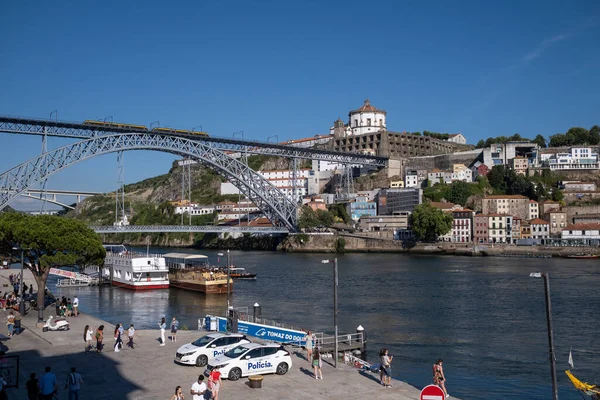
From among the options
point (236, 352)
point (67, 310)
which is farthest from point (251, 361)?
point (67, 310)

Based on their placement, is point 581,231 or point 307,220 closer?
point 581,231

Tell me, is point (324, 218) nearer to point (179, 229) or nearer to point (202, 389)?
point (179, 229)

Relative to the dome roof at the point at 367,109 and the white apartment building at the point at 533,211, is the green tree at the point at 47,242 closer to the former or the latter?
the white apartment building at the point at 533,211

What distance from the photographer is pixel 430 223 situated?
65.1m

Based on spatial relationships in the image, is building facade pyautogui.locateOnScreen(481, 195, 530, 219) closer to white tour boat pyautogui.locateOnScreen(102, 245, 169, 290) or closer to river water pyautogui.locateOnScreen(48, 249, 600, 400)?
river water pyautogui.locateOnScreen(48, 249, 600, 400)

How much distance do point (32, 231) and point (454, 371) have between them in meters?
16.5

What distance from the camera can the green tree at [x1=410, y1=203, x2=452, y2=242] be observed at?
213ft

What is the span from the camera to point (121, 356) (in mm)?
14961

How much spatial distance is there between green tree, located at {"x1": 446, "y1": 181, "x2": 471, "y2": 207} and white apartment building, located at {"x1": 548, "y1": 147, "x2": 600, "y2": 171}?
13.1 metres

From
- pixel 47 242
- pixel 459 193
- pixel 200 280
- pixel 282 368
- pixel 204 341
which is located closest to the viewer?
pixel 282 368

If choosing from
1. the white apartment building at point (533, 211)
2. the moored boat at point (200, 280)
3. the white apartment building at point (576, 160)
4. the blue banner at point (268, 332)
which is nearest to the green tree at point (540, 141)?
the white apartment building at point (576, 160)

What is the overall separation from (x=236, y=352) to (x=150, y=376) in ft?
6.04

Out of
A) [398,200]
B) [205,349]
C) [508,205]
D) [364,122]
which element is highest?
[364,122]

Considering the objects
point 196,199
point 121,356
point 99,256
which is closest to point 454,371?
point 121,356
